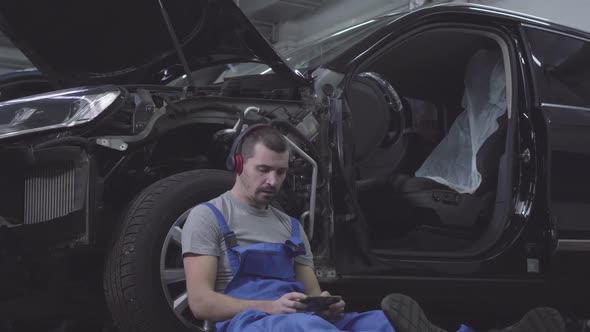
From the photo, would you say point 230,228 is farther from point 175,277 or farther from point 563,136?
point 563,136

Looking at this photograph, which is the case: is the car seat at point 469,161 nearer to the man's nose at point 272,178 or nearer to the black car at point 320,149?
the black car at point 320,149

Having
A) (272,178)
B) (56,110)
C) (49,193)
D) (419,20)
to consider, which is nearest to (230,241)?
(272,178)

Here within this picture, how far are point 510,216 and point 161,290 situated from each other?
1607mm

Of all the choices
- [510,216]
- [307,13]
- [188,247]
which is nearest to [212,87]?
[188,247]

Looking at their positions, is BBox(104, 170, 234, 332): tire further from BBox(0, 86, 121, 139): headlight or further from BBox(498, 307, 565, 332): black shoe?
BBox(498, 307, 565, 332): black shoe

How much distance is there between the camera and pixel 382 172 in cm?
385

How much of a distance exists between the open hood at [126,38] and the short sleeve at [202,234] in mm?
1084

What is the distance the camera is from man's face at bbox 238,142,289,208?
229cm

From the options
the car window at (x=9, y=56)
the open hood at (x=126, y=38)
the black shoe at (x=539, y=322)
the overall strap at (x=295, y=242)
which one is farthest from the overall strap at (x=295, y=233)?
the car window at (x=9, y=56)

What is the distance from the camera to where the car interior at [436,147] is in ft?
11.9

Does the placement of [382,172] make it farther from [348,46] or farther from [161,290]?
[161,290]

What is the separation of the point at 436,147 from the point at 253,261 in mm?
2047

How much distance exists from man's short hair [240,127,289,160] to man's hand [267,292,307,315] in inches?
18.5

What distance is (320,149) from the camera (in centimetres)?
310
